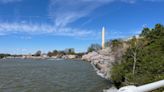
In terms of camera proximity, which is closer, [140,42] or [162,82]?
[162,82]

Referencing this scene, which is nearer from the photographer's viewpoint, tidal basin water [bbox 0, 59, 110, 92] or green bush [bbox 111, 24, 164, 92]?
green bush [bbox 111, 24, 164, 92]

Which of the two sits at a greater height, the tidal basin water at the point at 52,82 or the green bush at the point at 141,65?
the green bush at the point at 141,65

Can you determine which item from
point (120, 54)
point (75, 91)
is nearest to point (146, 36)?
point (120, 54)

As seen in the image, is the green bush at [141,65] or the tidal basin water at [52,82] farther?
the tidal basin water at [52,82]

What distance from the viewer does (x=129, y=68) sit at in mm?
35438

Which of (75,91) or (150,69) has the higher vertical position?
(150,69)

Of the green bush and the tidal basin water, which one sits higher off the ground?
the green bush

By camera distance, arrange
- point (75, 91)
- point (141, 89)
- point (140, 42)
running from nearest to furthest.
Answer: point (141, 89) → point (75, 91) → point (140, 42)

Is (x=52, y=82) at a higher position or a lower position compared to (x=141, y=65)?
lower

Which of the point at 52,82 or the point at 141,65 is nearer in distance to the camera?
the point at 141,65

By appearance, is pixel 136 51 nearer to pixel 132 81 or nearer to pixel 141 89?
pixel 132 81

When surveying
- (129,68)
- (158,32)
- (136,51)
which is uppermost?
(158,32)

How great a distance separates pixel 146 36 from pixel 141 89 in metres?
46.6

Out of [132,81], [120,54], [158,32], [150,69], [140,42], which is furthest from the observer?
[158,32]
